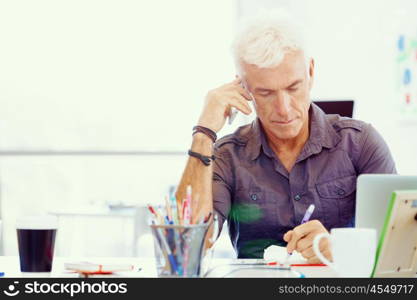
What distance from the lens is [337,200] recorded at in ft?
6.81

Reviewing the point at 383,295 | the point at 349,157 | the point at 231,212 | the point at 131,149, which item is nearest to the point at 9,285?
the point at 383,295

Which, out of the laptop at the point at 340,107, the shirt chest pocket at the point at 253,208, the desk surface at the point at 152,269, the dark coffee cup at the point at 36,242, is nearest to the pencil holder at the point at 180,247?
the desk surface at the point at 152,269

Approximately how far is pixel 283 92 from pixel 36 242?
2.63ft

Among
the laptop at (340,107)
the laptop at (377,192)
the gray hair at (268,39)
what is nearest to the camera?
the laptop at (377,192)

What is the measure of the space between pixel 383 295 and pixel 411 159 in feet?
13.4

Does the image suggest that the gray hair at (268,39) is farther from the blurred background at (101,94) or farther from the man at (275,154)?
the blurred background at (101,94)

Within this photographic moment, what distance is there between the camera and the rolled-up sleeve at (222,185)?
2.09 meters

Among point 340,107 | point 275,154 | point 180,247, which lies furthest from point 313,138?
point 180,247

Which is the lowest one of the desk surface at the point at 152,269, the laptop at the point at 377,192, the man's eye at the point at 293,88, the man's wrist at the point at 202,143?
the desk surface at the point at 152,269

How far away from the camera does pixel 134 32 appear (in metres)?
5.35

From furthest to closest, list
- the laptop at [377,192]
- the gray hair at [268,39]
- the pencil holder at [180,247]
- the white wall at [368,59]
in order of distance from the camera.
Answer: the white wall at [368,59]
the gray hair at [268,39]
the laptop at [377,192]
the pencil holder at [180,247]

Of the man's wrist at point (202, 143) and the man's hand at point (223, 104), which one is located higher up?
the man's hand at point (223, 104)

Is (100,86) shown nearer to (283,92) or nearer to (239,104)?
(239,104)

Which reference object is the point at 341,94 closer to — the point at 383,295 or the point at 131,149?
the point at 131,149
